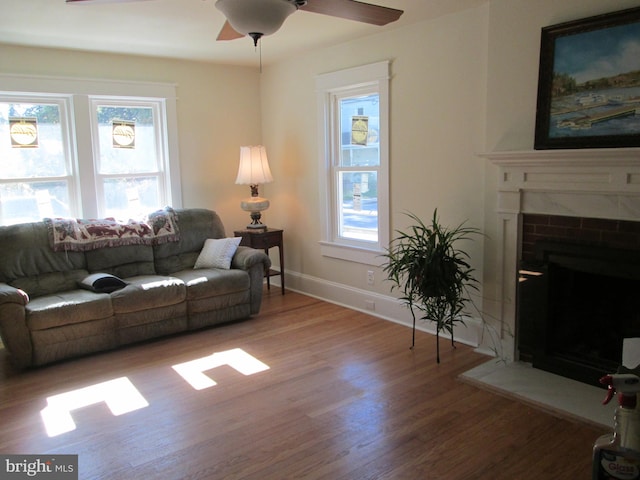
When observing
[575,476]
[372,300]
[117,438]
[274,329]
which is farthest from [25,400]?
[575,476]

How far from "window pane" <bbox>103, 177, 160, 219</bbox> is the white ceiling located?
3.98ft

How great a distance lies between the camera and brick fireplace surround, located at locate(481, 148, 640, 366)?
9.34 ft

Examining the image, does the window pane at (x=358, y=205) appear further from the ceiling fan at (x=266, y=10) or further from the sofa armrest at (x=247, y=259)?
the ceiling fan at (x=266, y=10)

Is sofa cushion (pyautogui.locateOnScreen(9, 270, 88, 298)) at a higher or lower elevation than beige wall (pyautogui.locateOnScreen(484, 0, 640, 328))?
lower

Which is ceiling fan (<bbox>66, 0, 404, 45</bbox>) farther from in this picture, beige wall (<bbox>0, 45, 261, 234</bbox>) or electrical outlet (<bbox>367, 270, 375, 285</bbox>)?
beige wall (<bbox>0, 45, 261, 234</bbox>)

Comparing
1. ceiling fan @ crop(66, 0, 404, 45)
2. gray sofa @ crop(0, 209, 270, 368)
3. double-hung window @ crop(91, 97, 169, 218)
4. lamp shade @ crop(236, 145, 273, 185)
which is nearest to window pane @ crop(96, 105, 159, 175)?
double-hung window @ crop(91, 97, 169, 218)

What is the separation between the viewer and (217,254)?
4.70 metres

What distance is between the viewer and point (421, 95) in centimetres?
401

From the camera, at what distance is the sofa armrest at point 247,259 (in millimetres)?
4559

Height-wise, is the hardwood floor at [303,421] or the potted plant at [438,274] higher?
the potted plant at [438,274]

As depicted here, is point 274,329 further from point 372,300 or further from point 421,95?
point 421,95

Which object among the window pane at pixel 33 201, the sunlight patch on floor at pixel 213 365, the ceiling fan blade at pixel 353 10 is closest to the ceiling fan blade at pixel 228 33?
the ceiling fan blade at pixel 353 10

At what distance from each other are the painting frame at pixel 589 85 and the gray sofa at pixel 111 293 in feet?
8.66

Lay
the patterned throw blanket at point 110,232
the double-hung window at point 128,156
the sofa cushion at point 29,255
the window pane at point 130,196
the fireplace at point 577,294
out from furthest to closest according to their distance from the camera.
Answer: the window pane at point 130,196 < the double-hung window at point 128,156 < the patterned throw blanket at point 110,232 < the sofa cushion at point 29,255 < the fireplace at point 577,294
